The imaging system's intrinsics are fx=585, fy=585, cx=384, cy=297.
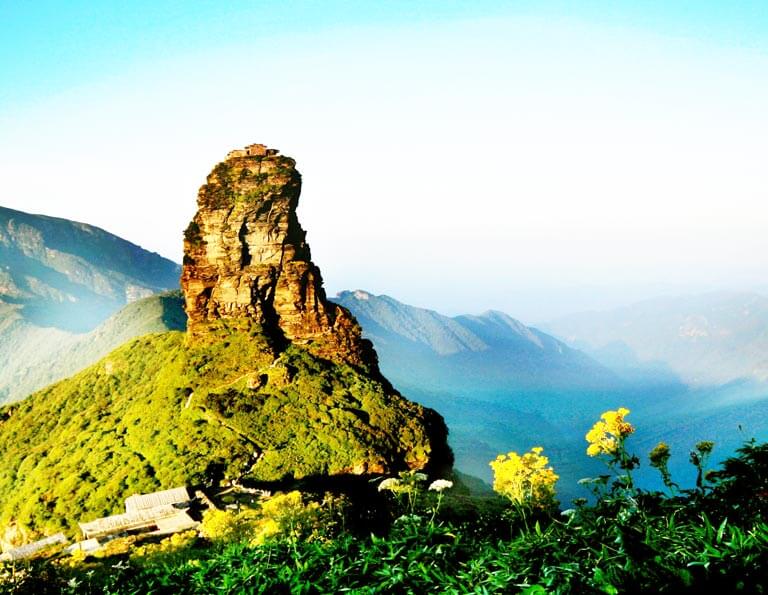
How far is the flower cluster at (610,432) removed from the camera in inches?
357

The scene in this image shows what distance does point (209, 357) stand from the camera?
4594 centimetres

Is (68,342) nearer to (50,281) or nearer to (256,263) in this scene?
(50,281)

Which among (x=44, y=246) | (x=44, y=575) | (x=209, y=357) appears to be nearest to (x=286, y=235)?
(x=209, y=357)

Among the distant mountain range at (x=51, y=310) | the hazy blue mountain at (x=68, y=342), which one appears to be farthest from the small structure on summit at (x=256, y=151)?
the distant mountain range at (x=51, y=310)

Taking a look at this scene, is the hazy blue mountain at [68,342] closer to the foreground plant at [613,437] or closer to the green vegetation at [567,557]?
the foreground plant at [613,437]

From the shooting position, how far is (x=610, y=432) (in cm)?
931

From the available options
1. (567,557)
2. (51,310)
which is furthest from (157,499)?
(51,310)

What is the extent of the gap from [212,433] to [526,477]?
3164 cm

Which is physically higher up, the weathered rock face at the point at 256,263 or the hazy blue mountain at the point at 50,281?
the hazy blue mountain at the point at 50,281

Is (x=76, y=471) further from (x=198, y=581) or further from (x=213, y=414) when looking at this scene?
(x=198, y=581)

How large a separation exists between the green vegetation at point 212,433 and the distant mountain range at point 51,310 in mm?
44327

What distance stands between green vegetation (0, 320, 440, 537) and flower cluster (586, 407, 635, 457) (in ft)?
98.1

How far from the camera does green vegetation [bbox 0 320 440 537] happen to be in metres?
36.0

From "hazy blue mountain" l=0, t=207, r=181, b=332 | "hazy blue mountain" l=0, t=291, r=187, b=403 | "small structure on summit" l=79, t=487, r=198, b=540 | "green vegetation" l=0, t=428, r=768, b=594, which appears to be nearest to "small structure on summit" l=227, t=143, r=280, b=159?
"small structure on summit" l=79, t=487, r=198, b=540
